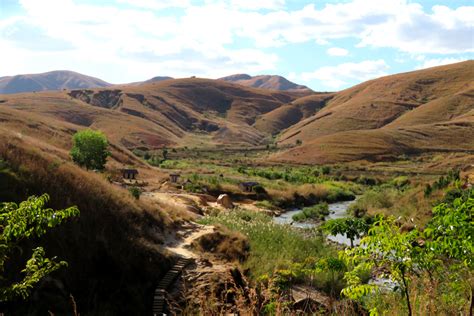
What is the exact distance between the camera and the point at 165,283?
650 inches

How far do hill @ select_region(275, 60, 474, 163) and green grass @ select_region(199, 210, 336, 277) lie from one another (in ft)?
204

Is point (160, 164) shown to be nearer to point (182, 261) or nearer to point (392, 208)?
point (392, 208)

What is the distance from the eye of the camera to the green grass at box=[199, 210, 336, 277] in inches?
739

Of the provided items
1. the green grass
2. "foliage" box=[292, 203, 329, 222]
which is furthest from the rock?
the green grass

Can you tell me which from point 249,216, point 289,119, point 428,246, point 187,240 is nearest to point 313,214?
point 249,216

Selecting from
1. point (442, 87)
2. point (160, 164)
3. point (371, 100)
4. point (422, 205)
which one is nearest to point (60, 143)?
point (160, 164)

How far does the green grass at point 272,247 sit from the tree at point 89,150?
56.8 feet

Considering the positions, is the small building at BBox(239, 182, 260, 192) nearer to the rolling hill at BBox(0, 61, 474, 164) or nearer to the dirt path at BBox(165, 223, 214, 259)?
the rolling hill at BBox(0, 61, 474, 164)

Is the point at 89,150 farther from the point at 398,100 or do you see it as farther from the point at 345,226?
the point at 398,100

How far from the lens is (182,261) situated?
1858 cm

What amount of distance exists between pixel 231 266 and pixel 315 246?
19.9 ft

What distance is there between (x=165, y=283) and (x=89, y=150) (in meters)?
26.9

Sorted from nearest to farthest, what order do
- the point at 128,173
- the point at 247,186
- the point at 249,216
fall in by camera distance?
1. the point at 249,216
2. the point at 128,173
3. the point at 247,186

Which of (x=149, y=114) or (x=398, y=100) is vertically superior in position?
(x=398, y=100)
